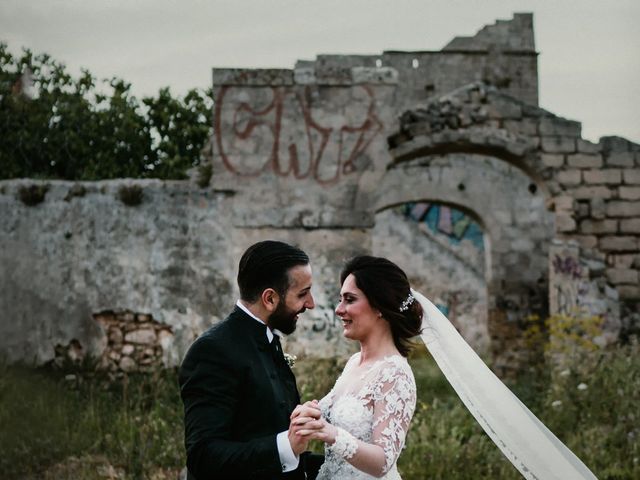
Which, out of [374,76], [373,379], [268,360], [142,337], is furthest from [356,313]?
[142,337]

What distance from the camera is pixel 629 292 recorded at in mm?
10773

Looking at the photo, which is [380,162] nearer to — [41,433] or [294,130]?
[294,130]

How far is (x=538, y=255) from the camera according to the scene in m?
15.5

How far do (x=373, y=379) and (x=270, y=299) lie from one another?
612mm

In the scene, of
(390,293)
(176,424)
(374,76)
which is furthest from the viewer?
(374,76)

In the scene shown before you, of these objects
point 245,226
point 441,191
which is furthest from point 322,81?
point 441,191

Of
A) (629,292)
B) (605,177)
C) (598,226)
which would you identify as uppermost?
(605,177)

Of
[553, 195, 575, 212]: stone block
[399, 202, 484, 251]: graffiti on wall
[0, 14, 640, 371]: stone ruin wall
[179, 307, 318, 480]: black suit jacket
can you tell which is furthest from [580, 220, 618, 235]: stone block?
[179, 307, 318, 480]: black suit jacket

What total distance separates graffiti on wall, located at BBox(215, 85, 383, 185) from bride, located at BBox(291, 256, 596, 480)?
5219 millimetres

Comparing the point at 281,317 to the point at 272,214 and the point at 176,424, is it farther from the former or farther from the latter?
the point at 272,214

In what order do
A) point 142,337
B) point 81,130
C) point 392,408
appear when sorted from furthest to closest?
point 81,130
point 142,337
point 392,408

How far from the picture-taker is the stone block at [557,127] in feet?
36.4

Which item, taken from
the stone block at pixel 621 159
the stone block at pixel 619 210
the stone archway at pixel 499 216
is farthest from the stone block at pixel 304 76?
the stone archway at pixel 499 216

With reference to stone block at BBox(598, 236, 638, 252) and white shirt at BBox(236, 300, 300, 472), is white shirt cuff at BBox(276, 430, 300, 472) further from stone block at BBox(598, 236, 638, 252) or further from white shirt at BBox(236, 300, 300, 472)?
stone block at BBox(598, 236, 638, 252)
